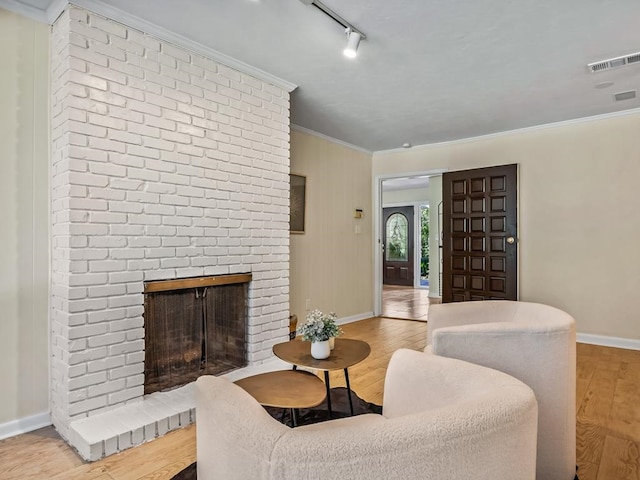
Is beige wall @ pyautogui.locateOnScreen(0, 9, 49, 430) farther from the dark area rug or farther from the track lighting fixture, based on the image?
the track lighting fixture

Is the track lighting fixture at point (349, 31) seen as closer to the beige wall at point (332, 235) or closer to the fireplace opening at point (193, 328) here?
the fireplace opening at point (193, 328)

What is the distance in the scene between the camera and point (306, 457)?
2.29ft

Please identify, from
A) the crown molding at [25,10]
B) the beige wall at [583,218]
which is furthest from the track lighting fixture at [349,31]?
the beige wall at [583,218]

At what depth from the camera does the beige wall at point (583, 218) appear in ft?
12.9

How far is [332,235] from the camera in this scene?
4.93 m

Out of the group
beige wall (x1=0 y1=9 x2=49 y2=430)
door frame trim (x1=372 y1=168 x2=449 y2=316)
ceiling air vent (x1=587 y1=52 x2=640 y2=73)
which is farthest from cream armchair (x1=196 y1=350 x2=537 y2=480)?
door frame trim (x1=372 y1=168 x2=449 y2=316)

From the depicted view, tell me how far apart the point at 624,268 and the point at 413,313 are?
2703 millimetres

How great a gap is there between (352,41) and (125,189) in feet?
5.50

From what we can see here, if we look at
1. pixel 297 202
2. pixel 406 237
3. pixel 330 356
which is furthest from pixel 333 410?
pixel 406 237

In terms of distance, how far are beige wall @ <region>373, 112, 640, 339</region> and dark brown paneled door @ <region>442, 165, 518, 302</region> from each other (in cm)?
15

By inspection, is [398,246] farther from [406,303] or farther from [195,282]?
[195,282]

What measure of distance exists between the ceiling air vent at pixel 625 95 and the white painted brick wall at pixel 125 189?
3.33 metres

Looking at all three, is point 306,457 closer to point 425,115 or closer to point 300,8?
point 300,8

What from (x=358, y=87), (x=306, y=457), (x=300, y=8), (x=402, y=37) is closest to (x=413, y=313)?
(x=358, y=87)
